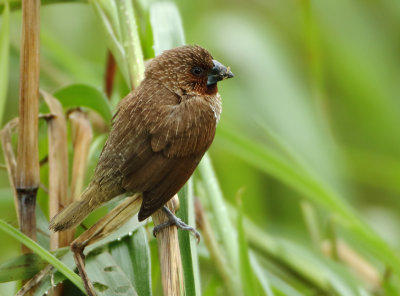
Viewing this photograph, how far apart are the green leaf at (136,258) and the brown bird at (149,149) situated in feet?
0.38

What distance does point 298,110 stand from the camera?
4227mm

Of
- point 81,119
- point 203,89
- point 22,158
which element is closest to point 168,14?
point 203,89

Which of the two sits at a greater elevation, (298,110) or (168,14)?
(168,14)

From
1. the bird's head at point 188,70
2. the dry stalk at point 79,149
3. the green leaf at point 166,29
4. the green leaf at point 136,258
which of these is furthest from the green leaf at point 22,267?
the green leaf at point 166,29

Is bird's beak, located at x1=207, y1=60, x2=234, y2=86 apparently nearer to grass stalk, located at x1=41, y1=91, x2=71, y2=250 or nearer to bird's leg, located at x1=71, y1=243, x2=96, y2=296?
grass stalk, located at x1=41, y1=91, x2=71, y2=250

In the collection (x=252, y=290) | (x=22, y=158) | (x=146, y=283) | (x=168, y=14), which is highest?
(x=168, y=14)

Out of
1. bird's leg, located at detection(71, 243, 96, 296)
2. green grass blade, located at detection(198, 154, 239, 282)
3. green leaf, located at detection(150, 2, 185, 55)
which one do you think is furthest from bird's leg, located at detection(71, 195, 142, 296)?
Result: green leaf, located at detection(150, 2, 185, 55)

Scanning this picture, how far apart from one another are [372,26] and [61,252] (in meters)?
3.73

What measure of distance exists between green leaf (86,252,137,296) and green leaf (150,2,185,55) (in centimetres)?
80

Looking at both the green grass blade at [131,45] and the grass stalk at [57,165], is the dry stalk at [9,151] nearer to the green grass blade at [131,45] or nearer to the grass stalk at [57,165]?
the grass stalk at [57,165]

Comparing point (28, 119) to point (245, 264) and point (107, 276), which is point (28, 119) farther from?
point (245, 264)

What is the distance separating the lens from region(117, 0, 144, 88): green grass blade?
219cm

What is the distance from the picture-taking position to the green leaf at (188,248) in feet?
5.89

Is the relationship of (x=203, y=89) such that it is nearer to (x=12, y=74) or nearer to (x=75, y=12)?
(x=12, y=74)
